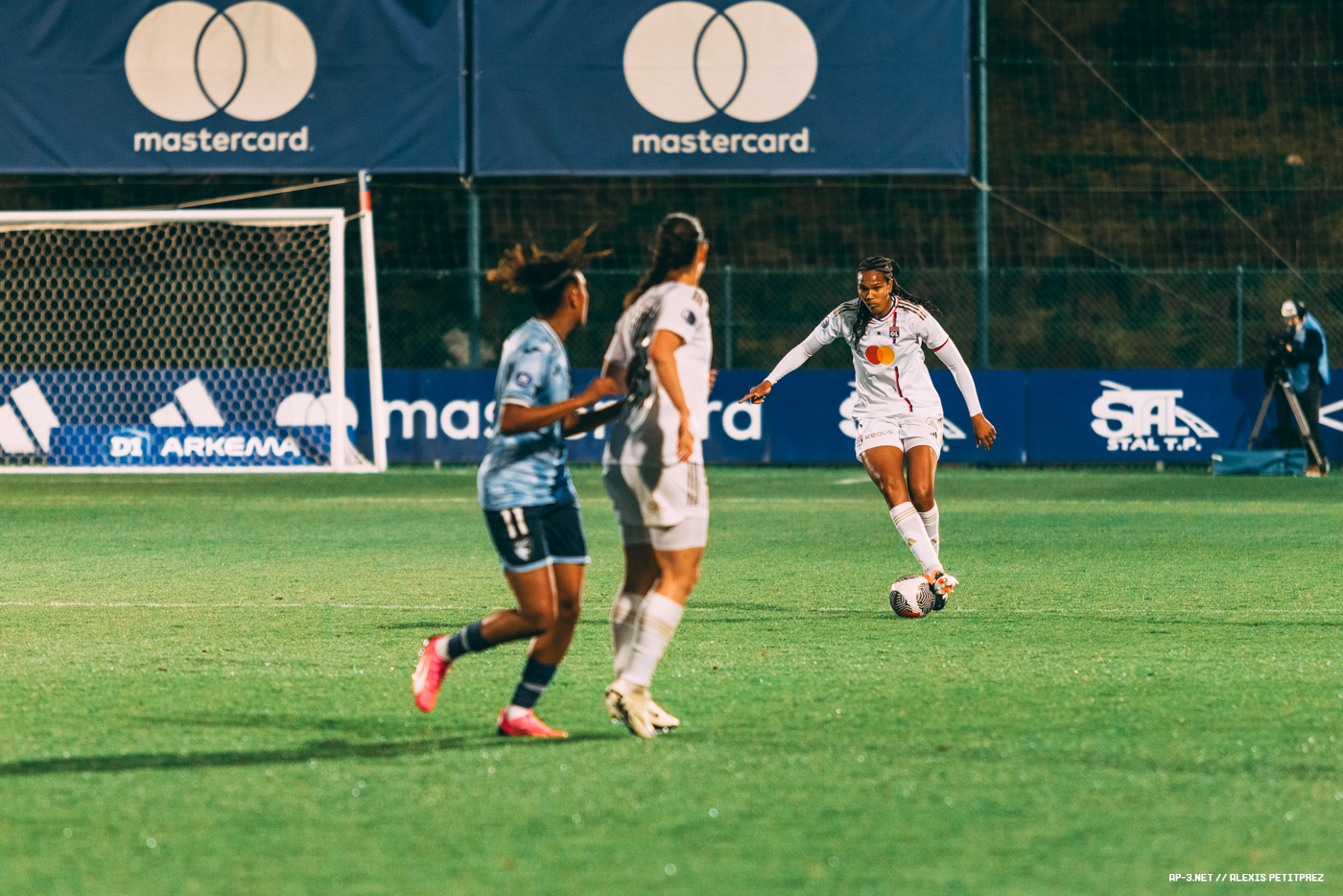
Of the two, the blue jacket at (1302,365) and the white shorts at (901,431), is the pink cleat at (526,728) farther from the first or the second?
the blue jacket at (1302,365)

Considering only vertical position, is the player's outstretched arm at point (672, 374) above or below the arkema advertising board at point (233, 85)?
below

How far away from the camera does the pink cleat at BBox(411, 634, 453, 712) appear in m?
5.66

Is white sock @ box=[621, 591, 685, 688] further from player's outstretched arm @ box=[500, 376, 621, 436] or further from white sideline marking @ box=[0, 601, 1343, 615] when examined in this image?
white sideline marking @ box=[0, 601, 1343, 615]

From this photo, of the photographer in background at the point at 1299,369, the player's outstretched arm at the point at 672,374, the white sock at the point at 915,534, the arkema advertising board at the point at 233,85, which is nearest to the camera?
the player's outstretched arm at the point at 672,374

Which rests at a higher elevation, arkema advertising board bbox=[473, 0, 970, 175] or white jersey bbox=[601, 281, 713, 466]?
arkema advertising board bbox=[473, 0, 970, 175]

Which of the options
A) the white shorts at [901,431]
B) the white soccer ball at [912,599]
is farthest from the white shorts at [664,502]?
the white shorts at [901,431]

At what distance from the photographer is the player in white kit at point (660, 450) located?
5.44 metres

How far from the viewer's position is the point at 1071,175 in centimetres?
3519

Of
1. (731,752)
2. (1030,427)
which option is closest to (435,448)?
(1030,427)

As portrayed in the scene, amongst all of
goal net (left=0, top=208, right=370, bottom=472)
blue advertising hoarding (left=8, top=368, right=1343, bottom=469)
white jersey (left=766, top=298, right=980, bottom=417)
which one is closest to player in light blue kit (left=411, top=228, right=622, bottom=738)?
white jersey (left=766, top=298, right=980, bottom=417)

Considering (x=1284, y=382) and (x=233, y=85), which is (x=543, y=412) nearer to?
(x=1284, y=382)

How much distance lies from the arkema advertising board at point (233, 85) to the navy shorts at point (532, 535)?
15897 mm

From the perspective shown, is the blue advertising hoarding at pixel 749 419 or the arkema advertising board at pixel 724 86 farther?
the arkema advertising board at pixel 724 86

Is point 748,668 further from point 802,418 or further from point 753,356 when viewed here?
point 753,356
